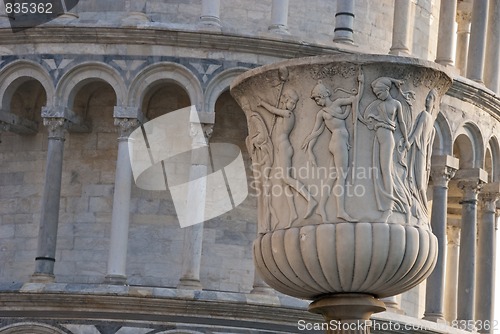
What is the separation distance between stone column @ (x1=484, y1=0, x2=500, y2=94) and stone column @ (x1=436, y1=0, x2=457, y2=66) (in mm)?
1259

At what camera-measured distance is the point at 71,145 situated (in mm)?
22516

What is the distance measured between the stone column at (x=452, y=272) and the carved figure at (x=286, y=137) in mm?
16628

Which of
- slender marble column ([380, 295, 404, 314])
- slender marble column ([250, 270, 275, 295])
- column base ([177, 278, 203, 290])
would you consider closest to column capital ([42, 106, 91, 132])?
column base ([177, 278, 203, 290])

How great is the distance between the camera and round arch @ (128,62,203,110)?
21.4m

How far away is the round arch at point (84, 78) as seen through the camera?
21.5 m

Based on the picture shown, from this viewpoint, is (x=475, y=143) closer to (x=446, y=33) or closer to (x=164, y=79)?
(x=446, y=33)

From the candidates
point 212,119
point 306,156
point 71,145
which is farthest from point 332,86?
point 71,145

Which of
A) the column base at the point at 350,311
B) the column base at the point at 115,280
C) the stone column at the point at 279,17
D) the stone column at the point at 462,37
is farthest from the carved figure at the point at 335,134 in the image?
the stone column at the point at 462,37

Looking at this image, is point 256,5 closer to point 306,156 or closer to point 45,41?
point 45,41

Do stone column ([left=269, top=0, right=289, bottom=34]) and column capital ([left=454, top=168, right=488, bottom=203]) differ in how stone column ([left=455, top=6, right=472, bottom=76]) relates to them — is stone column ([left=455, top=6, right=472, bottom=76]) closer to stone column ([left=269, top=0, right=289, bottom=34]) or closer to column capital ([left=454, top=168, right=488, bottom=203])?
column capital ([left=454, top=168, right=488, bottom=203])

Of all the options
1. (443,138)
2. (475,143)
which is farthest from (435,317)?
(475,143)

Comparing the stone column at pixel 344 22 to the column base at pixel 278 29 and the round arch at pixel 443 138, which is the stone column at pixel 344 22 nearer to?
the column base at pixel 278 29

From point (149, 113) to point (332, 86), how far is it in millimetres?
11650

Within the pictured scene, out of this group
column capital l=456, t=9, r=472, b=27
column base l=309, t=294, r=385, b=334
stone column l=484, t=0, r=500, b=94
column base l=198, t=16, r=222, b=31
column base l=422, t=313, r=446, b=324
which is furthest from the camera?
column capital l=456, t=9, r=472, b=27
